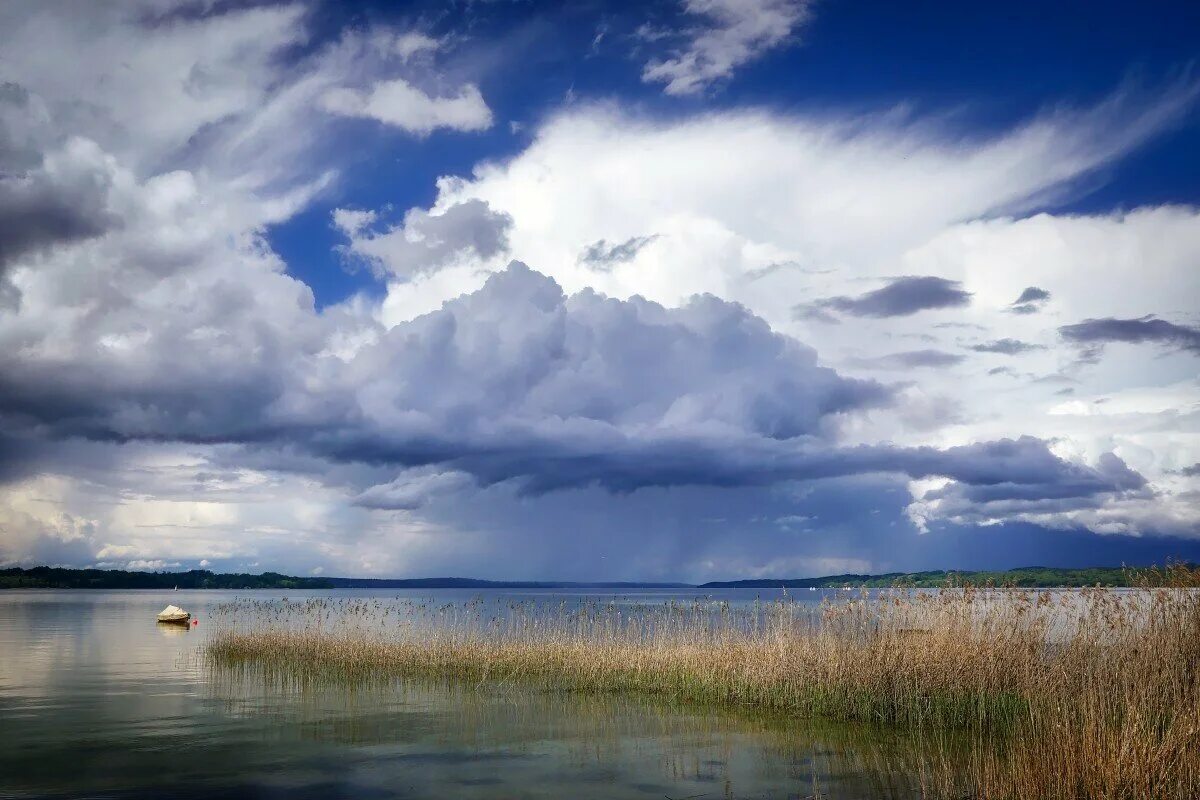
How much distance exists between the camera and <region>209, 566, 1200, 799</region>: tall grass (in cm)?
1088

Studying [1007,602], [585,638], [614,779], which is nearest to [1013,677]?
[1007,602]

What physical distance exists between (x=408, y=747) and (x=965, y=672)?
39.4 ft

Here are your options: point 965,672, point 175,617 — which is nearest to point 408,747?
point 965,672

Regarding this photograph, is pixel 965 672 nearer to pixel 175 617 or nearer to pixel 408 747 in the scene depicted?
pixel 408 747

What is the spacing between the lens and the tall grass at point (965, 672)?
428 inches

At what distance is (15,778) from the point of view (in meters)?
14.5

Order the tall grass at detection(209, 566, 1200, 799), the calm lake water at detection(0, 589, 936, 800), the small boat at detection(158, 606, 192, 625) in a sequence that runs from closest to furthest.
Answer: the tall grass at detection(209, 566, 1200, 799) → the calm lake water at detection(0, 589, 936, 800) → the small boat at detection(158, 606, 192, 625)

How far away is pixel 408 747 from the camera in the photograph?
17172 mm

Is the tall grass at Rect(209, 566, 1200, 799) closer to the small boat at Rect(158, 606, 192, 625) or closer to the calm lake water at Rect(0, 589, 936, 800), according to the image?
the calm lake water at Rect(0, 589, 936, 800)

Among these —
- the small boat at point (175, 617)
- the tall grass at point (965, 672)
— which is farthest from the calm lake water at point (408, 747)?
the small boat at point (175, 617)

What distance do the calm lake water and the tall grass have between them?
1.35 metres

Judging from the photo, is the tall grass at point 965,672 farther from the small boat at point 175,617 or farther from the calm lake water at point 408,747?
the small boat at point 175,617

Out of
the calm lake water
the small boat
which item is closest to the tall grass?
the calm lake water

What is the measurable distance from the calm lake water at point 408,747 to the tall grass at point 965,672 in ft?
4.43
